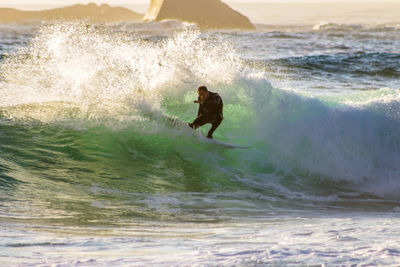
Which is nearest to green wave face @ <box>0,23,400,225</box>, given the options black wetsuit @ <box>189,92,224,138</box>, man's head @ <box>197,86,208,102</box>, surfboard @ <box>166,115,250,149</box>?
surfboard @ <box>166,115,250,149</box>

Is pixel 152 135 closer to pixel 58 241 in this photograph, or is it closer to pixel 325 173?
pixel 325 173

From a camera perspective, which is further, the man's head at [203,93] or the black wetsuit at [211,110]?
the black wetsuit at [211,110]

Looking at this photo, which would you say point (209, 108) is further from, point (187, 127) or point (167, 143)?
point (167, 143)

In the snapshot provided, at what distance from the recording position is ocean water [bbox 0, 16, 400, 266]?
4246 millimetres

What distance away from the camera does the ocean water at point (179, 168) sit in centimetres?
425

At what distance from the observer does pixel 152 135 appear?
979cm

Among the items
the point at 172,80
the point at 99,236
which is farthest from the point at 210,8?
the point at 99,236

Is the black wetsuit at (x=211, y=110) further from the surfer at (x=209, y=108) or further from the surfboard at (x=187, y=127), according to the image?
the surfboard at (x=187, y=127)

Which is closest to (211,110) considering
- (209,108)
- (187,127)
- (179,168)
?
(209,108)

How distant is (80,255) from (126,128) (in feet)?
19.9

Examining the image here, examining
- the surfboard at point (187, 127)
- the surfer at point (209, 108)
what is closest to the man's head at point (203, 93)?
the surfer at point (209, 108)

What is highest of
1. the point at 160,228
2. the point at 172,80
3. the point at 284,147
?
the point at 172,80

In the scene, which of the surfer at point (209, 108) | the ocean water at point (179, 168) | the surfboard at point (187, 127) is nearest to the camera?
the ocean water at point (179, 168)

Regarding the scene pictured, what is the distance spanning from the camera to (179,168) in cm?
890
